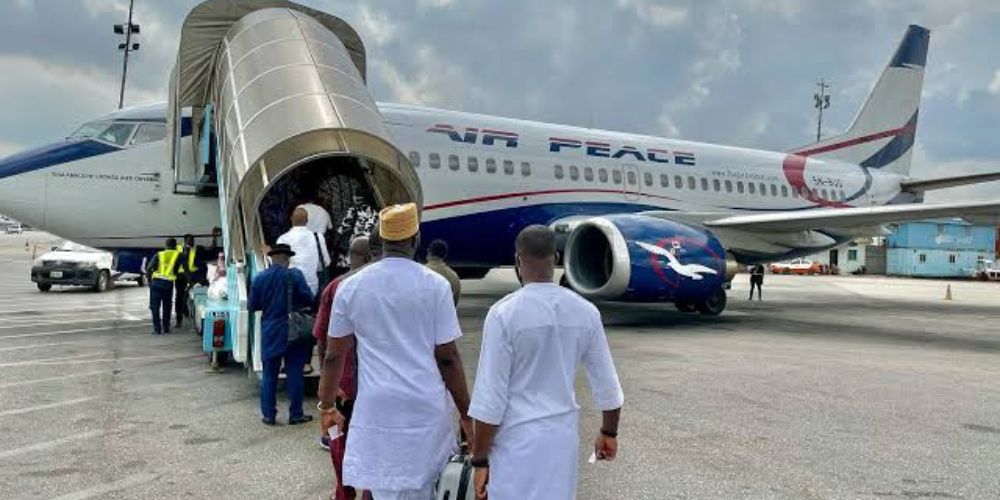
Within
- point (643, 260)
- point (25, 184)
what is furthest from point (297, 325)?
point (643, 260)

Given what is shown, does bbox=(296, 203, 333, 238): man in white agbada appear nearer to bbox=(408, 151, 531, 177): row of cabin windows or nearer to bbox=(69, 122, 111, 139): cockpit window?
bbox=(408, 151, 531, 177): row of cabin windows

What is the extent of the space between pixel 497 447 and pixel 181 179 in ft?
31.5

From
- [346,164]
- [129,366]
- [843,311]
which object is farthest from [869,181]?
[129,366]

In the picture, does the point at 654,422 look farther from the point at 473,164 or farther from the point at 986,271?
the point at 986,271

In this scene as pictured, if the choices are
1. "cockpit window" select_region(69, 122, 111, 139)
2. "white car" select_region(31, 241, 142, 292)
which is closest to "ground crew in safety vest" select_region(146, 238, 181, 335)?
"cockpit window" select_region(69, 122, 111, 139)

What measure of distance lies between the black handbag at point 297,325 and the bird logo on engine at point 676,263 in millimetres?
7560

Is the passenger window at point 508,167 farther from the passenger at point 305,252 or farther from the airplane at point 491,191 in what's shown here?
the passenger at point 305,252

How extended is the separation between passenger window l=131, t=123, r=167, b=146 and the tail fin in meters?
16.3

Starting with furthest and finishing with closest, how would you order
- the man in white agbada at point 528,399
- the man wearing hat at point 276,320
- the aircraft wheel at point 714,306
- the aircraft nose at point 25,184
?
the aircraft wheel at point 714,306 → the aircraft nose at point 25,184 → the man wearing hat at point 276,320 → the man in white agbada at point 528,399

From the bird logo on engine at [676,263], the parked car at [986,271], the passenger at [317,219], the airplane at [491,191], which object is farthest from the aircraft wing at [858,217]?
the parked car at [986,271]

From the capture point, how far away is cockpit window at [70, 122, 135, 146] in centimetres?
1127

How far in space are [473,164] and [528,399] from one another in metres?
11.2

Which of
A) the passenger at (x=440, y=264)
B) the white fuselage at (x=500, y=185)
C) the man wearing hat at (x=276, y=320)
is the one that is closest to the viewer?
the man wearing hat at (x=276, y=320)

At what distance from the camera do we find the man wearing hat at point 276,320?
19.7 ft
